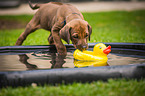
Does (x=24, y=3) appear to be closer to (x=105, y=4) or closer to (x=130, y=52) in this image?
(x=105, y=4)

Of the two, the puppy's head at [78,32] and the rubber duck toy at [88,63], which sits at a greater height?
the puppy's head at [78,32]

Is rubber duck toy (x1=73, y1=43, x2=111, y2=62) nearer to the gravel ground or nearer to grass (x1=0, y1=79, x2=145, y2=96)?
grass (x1=0, y1=79, x2=145, y2=96)

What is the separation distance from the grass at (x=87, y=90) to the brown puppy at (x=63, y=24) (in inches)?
59.4

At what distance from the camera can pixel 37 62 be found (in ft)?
15.1

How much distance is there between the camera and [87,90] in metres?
2.99

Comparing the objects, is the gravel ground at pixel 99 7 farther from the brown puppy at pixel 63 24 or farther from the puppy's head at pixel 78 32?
A: the puppy's head at pixel 78 32

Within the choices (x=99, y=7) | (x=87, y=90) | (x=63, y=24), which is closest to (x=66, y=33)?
(x=63, y=24)

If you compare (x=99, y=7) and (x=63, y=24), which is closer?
(x=63, y=24)

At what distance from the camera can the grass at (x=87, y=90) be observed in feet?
9.55

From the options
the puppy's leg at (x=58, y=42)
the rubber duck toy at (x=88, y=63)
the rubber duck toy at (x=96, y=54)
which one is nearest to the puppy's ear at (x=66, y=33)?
the rubber duck toy at (x=96, y=54)

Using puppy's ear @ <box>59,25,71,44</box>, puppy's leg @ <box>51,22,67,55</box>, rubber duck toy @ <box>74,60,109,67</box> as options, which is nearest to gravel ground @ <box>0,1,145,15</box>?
puppy's leg @ <box>51,22,67,55</box>

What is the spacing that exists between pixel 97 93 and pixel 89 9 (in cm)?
1754

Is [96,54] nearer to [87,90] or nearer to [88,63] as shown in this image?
[88,63]

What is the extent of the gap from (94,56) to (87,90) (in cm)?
157
